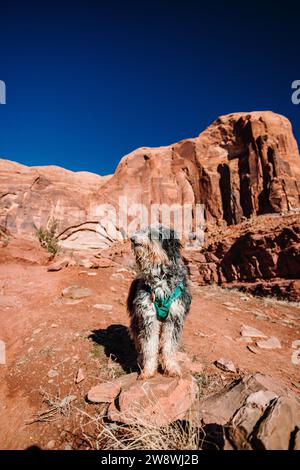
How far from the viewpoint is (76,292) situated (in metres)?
6.35

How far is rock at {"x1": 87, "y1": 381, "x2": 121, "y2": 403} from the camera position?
263 cm

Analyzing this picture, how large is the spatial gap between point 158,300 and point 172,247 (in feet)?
2.47

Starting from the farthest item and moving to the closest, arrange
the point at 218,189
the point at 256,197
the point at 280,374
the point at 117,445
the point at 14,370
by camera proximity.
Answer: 1. the point at 218,189
2. the point at 256,197
3. the point at 280,374
4. the point at 14,370
5. the point at 117,445

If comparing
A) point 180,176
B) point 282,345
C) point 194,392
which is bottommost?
point 282,345

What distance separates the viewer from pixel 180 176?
38.9 meters

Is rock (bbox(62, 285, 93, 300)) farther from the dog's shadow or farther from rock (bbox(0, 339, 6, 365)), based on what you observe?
rock (bbox(0, 339, 6, 365))

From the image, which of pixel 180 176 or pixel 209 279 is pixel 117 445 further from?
pixel 180 176

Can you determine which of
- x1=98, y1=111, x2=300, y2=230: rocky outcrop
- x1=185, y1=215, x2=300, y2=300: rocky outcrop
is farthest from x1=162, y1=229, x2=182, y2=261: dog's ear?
x1=98, y1=111, x2=300, y2=230: rocky outcrop

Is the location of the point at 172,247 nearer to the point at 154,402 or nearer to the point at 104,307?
the point at 154,402

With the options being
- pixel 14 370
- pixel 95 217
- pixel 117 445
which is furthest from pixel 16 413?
pixel 95 217

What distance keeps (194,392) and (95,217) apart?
119ft

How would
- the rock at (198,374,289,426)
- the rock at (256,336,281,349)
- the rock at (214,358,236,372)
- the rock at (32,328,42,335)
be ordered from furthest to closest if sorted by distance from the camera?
1. the rock at (256,336,281,349)
2. the rock at (32,328,42,335)
3. the rock at (214,358,236,372)
4. the rock at (198,374,289,426)

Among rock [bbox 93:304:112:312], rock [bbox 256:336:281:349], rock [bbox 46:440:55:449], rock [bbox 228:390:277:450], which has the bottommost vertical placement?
rock [bbox 256:336:281:349]

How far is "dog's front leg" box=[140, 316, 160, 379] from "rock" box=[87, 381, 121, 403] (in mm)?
436
